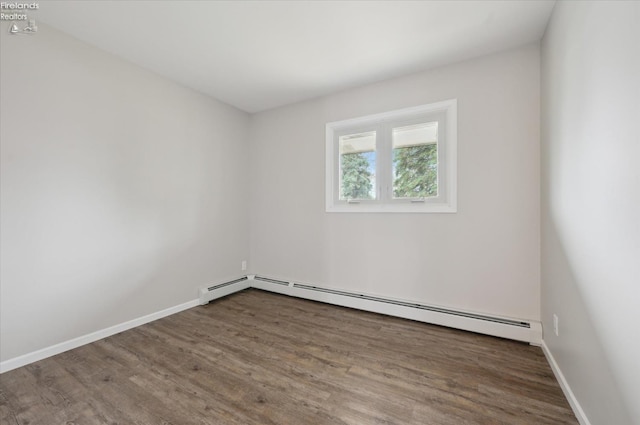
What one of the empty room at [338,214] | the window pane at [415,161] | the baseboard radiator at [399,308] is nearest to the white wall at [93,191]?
the empty room at [338,214]

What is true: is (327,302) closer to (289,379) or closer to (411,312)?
(411,312)

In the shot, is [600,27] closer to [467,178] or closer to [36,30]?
[467,178]

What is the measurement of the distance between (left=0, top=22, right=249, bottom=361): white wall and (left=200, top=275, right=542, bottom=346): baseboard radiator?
27.3 inches

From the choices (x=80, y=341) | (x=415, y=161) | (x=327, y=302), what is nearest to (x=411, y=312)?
(x=327, y=302)

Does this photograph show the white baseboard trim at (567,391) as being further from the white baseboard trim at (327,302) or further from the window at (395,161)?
the window at (395,161)

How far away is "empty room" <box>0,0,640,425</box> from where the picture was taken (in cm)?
139

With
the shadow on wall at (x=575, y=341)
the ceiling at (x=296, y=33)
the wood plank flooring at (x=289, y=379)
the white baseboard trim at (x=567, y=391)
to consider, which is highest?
the ceiling at (x=296, y=33)

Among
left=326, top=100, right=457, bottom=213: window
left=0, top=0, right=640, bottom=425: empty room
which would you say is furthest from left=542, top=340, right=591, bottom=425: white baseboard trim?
left=326, top=100, right=457, bottom=213: window

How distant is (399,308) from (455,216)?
1.15m

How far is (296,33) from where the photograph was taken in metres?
2.12

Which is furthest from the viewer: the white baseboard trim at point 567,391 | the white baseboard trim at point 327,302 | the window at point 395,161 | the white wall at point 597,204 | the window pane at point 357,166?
the window pane at point 357,166

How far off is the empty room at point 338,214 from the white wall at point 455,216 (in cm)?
2

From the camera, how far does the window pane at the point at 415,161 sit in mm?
2682

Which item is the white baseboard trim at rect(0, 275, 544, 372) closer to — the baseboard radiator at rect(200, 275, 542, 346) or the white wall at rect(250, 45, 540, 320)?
the baseboard radiator at rect(200, 275, 542, 346)
